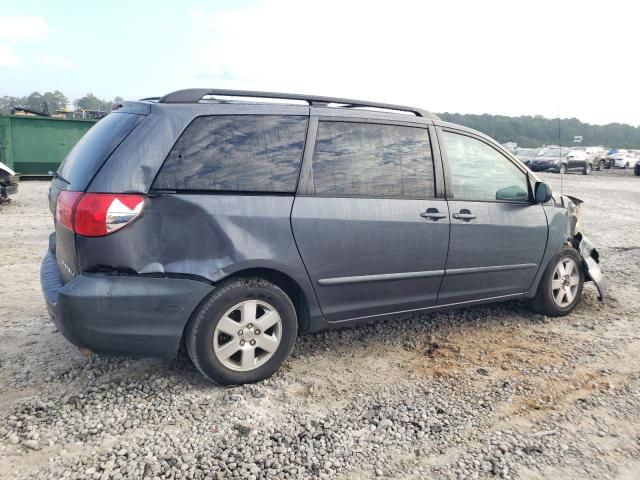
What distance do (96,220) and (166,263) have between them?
1.42 ft

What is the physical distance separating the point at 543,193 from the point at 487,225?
70cm

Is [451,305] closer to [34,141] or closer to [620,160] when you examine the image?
[34,141]

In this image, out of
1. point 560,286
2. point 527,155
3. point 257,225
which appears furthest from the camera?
point 527,155

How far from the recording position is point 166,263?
3.05m

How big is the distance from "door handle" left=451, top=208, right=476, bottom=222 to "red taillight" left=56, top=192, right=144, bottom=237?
2.24 meters

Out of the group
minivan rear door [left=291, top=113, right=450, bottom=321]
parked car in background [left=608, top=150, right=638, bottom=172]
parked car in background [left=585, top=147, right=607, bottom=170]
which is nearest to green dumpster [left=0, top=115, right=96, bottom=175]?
minivan rear door [left=291, top=113, right=450, bottom=321]

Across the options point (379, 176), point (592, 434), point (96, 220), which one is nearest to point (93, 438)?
point (96, 220)

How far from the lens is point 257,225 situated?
3252 millimetres

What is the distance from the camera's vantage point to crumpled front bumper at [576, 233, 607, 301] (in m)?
5.06

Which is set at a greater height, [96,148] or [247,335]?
[96,148]

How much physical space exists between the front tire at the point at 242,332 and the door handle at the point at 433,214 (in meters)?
1.17

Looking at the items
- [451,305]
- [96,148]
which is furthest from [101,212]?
[451,305]

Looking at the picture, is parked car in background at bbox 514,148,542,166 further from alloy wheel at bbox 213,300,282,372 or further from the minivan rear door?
alloy wheel at bbox 213,300,282,372

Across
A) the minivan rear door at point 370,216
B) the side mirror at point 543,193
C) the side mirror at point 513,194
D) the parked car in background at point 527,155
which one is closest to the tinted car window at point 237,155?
the minivan rear door at point 370,216
